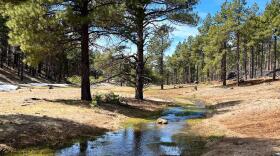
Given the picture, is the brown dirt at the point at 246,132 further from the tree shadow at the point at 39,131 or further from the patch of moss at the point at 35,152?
the tree shadow at the point at 39,131

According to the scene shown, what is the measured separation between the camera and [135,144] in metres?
19.6

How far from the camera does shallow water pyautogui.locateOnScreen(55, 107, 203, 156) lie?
1748 cm

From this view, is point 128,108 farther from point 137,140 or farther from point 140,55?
point 137,140

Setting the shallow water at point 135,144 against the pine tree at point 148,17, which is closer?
the shallow water at point 135,144

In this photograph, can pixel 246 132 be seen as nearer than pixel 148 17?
Yes

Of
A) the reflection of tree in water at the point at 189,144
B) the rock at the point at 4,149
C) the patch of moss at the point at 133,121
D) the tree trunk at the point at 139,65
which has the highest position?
the tree trunk at the point at 139,65

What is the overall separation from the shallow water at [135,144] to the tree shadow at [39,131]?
96cm

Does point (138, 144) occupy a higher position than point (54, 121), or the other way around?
point (54, 121)

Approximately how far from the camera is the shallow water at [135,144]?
17.5 m

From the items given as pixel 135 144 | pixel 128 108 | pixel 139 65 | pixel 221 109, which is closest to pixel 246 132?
pixel 135 144

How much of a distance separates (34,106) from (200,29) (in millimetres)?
99577

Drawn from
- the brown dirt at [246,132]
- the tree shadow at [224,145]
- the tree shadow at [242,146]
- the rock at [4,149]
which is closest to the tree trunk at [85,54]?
the brown dirt at [246,132]

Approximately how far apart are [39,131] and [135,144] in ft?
15.2

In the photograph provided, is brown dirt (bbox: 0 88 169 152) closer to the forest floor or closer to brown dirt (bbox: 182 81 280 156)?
the forest floor
